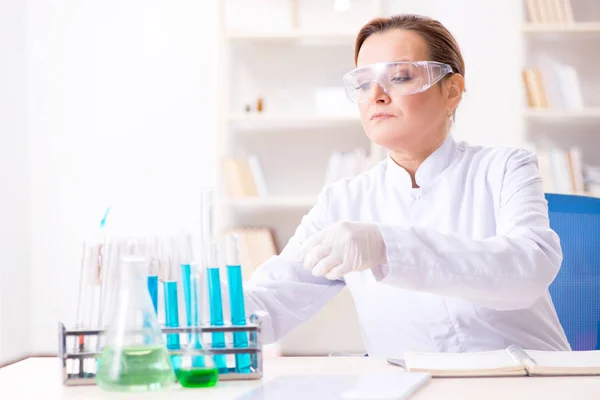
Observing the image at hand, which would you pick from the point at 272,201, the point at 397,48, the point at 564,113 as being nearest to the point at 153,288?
the point at 397,48

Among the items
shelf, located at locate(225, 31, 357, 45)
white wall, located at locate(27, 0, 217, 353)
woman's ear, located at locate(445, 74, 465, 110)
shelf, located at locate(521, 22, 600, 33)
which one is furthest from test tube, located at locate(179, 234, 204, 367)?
white wall, located at locate(27, 0, 217, 353)

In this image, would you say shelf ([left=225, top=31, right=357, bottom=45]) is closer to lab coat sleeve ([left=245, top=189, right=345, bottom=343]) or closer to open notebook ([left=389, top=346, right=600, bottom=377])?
lab coat sleeve ([left=245, top=189, right=345, bottom=343])

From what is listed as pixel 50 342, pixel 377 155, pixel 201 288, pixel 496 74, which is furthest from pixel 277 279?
pixel 50 342

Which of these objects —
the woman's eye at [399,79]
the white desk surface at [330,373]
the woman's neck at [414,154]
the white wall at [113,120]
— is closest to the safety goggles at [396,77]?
the woman's eye at [399,79]

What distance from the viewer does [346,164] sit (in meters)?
3.98

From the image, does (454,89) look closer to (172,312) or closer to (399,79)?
(399,79)

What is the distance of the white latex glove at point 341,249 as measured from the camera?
1.14 metres

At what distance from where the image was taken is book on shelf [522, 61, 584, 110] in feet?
12.8

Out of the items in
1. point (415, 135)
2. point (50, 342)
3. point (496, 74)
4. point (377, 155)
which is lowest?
point (50, 342)

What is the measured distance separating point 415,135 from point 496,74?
9.18 ft

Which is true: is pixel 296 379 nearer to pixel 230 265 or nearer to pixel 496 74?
pixel 230 265

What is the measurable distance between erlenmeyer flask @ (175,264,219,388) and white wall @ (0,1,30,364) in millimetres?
3500

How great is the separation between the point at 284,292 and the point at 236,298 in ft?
1.52

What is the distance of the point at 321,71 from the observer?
424 centimetres
